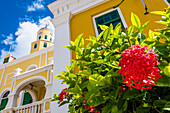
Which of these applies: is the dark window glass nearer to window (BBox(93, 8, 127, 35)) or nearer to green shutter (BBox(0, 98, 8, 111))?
window (BBox(93, 8, 127, 35))

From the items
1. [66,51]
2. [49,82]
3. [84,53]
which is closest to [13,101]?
[49,82]

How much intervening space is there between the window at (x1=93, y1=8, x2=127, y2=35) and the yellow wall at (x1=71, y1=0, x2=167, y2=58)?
0.46 feet

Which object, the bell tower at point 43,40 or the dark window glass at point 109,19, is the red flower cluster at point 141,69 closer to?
the dark window glass at point 109,19

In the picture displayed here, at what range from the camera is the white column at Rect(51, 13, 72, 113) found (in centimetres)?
359

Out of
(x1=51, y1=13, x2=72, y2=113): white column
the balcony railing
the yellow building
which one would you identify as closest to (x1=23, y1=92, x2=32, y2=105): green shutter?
the yellow building

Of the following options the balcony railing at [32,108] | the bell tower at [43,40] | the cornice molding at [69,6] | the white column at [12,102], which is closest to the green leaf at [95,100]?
the cornice molding at [69,6]

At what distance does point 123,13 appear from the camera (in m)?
4.29

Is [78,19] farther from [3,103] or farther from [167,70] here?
[3,103]

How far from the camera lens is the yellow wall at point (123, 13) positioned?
3.79 meters

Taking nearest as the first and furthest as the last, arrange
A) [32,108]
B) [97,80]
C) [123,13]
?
1. [97,80]
2. [123,13]
3. [32,108]

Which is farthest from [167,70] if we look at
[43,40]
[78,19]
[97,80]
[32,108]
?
[43,40]

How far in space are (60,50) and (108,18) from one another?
2.12 metres

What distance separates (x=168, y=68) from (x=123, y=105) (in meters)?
0.41

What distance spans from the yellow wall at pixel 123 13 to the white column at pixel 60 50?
0.27 m
